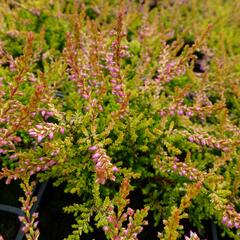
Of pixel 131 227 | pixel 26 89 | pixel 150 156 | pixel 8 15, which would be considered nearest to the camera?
pixel 131 227

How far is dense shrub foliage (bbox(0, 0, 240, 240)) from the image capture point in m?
1.42

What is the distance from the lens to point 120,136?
1634 mm

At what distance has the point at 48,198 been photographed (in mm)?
1961

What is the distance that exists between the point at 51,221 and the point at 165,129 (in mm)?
770

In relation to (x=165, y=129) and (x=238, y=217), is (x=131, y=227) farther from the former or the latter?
(x=165, y=129)

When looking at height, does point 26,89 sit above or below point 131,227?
above

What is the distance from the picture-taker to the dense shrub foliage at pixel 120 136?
1.42 metres

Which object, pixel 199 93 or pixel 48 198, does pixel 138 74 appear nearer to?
pixel 199 93

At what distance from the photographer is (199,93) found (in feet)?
6.67

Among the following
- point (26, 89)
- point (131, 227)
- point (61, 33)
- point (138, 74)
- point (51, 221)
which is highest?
point (61, 33)

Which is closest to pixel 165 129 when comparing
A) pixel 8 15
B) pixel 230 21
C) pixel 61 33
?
pixel 61 33

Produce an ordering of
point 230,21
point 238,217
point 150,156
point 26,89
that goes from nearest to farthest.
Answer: point 238,217, point 150,156, point 26,89, point 230,21

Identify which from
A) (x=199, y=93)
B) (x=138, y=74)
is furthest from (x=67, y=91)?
(x=199, y=93)

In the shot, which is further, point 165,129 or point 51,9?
point 51,9
